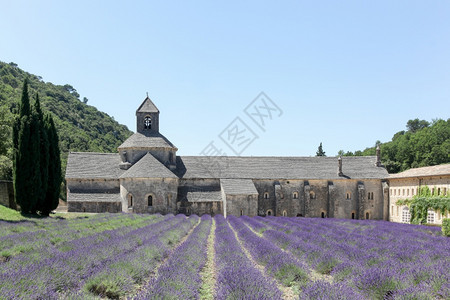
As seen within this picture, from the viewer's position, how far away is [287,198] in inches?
1503

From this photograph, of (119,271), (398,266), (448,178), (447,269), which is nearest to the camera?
(119,271)

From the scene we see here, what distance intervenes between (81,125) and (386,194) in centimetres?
7258

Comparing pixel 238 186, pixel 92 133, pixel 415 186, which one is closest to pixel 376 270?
pixel 238 186

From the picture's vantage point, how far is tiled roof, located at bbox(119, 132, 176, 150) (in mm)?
36844

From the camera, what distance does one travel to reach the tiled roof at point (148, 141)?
3684cm

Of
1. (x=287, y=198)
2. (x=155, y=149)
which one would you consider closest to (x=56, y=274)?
(x=155, y=149)

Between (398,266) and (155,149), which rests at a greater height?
(155,149)

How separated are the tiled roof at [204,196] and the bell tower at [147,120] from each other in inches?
346

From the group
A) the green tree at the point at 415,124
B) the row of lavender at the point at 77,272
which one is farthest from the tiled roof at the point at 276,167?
the green tree at the point at 415,124

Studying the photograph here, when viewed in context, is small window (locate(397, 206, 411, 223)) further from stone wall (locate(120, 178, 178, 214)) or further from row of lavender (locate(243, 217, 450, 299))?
stone wall (locate(120, 178, 178, 214))

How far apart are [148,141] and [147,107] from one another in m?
4.64

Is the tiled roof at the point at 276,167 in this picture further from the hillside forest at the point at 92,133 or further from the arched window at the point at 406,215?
the hillside forest at the point at 92,133

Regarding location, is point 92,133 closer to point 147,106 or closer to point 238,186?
point 147,106

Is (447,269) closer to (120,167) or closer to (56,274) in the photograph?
(56,274)
